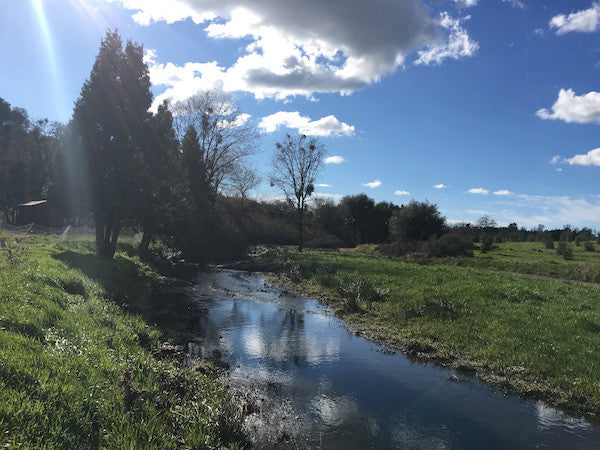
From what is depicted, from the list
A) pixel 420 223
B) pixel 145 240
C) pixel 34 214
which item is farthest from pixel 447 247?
pixel 34 214

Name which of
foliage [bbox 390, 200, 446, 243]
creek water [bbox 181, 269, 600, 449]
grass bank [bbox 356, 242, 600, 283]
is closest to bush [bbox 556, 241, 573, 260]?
grass bank [bbox 356, 242, 600, 283]

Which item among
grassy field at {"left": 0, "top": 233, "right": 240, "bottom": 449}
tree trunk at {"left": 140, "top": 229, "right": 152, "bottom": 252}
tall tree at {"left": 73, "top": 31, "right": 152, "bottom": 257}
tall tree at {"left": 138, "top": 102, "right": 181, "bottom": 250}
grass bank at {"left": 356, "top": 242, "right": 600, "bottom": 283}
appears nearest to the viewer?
grassy field at {"left": 0, "top": 233, "right": 240, "bottom": 449}

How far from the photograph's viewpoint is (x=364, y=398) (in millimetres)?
7996

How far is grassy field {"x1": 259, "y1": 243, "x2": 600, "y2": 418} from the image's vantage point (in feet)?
29.7

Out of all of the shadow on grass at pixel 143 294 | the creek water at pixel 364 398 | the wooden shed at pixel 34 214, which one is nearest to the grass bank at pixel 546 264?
the creek water at pixel 364 398

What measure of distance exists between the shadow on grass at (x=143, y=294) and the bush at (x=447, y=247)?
2733 centimetres

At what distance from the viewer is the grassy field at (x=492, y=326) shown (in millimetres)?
9039

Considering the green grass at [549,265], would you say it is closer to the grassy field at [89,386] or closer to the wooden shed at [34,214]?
the grassy field at [89,386]

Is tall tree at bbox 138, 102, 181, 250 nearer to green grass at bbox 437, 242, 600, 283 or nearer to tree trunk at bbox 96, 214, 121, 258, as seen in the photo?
tree trunk at bbox 96, 214, 121, 258

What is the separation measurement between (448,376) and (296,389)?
4.20 meters

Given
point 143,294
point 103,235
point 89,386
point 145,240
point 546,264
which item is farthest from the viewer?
point 145,240

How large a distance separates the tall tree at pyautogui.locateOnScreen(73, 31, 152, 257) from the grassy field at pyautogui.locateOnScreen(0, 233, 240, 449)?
12.1 metres

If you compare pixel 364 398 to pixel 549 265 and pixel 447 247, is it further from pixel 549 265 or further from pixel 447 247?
pixel 447 247

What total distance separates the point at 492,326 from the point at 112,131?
23139 millimetres
